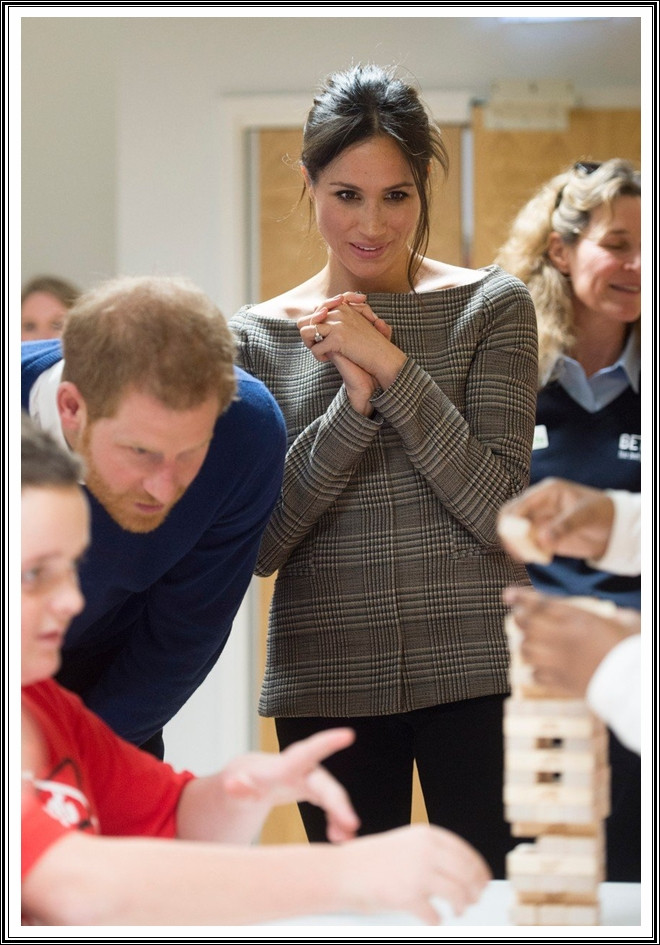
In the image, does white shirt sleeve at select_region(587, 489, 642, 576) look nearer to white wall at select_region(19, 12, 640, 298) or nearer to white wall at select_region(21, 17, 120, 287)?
white wall at select_region(19, 12, 640, 298)

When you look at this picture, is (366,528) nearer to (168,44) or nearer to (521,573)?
(521,573)

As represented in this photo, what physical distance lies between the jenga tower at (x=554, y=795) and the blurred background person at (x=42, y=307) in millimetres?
1932

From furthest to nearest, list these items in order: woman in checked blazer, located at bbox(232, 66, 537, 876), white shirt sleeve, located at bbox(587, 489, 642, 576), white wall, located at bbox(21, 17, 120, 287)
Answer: white wall, located at bbox(21, 17, 120, 287) < woman in checked blazer, located at bbox(232, 66, 537, 876) < white shirt sleeve, located at bbox(587, 489, 642, 576)

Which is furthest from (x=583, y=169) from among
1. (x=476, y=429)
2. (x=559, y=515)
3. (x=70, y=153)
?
(x=70, y=153)

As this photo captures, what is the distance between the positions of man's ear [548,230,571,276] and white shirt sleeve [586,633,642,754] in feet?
3.45

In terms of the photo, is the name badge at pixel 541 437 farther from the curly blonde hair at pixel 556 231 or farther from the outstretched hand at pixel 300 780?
the outstretched hand at pixel 300 780

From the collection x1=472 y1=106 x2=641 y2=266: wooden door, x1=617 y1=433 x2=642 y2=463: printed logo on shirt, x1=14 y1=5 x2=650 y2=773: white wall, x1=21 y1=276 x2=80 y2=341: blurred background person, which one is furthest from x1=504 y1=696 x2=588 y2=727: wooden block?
x1=472 y1=106 x2=641 y2=266: wooden door

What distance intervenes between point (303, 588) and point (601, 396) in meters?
0.59

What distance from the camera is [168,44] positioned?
120 inches

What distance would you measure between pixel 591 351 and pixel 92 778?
3.51 ft

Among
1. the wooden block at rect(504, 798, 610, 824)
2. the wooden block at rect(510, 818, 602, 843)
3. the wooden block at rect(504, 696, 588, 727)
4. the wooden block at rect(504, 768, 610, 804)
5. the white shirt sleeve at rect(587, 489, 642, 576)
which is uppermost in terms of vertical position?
the white shirt sleeve at rect(587, 489, 642, 576)

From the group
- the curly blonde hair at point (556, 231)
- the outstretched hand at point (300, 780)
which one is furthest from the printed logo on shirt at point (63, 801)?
the curly blonde hair at point (556, 231)

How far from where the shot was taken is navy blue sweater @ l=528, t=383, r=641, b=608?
1.62 meters

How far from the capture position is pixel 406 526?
131 cm
